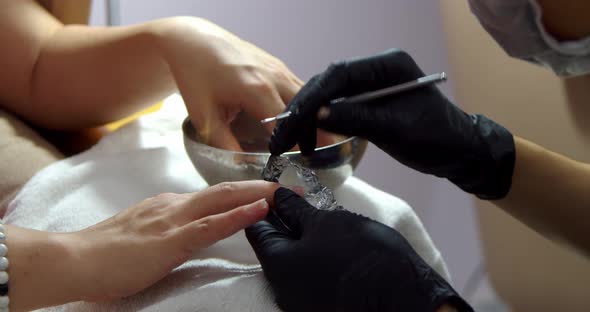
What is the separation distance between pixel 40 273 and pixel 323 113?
321mm

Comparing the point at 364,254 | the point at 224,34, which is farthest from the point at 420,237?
the point at 224,34

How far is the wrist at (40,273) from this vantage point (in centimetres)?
61

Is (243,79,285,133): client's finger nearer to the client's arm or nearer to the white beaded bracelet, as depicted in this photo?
the client's arm

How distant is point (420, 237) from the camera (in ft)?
2.55

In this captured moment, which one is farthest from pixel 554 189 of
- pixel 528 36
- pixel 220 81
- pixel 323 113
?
pixel 220 81

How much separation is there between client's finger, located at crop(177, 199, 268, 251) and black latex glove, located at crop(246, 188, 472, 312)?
27 millimetres

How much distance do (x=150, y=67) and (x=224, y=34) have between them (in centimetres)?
12

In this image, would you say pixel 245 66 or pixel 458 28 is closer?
pixel 245 66

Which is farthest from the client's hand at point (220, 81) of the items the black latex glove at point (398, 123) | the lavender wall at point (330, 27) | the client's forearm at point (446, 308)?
the lavender wall at point (330, 27)

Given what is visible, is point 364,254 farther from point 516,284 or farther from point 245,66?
point 516,284

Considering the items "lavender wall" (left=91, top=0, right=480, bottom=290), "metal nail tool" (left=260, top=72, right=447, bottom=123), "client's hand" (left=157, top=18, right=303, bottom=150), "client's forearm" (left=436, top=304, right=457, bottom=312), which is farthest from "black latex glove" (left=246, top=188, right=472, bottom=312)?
"lavender wall" (left=91, top=0, right=480, bottom=290)

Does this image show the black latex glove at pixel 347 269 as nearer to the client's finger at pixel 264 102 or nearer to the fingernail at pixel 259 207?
the fingernail at pixel 259 207

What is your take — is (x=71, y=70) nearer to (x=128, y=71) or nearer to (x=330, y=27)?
(x=128, y=71)

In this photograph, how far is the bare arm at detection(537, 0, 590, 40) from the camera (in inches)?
28.4
